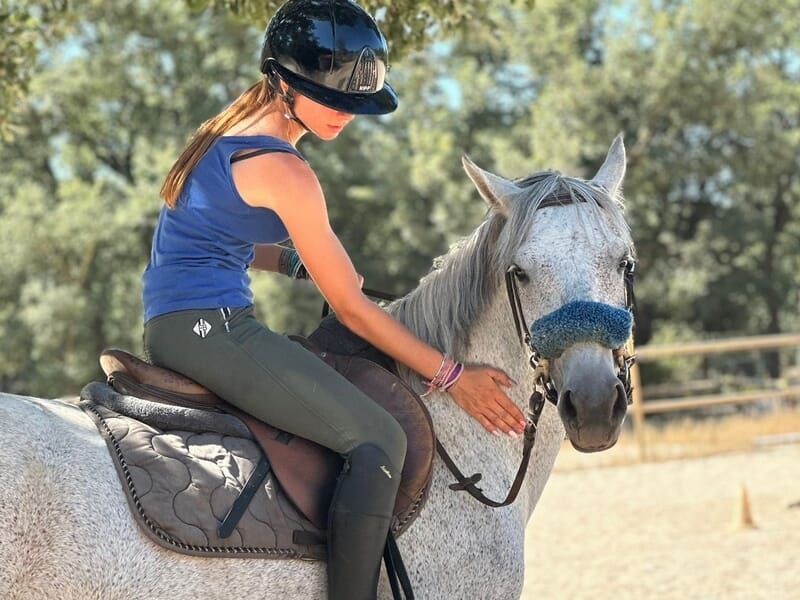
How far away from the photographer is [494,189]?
3.03 meters

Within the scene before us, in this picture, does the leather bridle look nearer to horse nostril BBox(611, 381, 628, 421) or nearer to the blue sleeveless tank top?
horse nostril BBox(611, 381, 628, 421)

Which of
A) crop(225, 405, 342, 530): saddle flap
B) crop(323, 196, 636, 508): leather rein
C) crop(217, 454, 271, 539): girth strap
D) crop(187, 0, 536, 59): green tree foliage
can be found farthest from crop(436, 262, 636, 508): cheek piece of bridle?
crop(187, 0, 536, 59): green tree foliage

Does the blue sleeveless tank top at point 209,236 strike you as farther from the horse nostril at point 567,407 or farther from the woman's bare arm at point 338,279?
the horse nostril at point 567,407

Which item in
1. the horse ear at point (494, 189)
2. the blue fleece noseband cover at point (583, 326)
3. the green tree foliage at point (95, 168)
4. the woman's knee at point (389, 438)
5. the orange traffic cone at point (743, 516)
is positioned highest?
the horse ear at point (494, 189)

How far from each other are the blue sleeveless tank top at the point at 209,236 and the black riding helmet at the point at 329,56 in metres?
0.20

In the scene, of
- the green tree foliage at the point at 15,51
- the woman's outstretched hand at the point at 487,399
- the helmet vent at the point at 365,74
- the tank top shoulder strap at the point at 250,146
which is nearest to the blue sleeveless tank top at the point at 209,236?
the tank top shoulder strap at the point at 250,146

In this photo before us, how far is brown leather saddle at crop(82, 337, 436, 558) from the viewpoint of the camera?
2566 mm

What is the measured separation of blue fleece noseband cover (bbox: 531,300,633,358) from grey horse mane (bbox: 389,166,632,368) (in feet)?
0.93

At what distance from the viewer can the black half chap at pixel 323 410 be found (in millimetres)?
2586

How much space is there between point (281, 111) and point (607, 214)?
3.22 ft

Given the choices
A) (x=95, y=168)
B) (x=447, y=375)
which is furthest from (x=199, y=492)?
(x=95, y=168)

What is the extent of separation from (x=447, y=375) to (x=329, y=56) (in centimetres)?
96

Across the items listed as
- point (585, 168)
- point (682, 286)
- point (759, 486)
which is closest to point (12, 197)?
point (585, 168)

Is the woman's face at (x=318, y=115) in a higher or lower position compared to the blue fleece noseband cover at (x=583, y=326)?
higher
